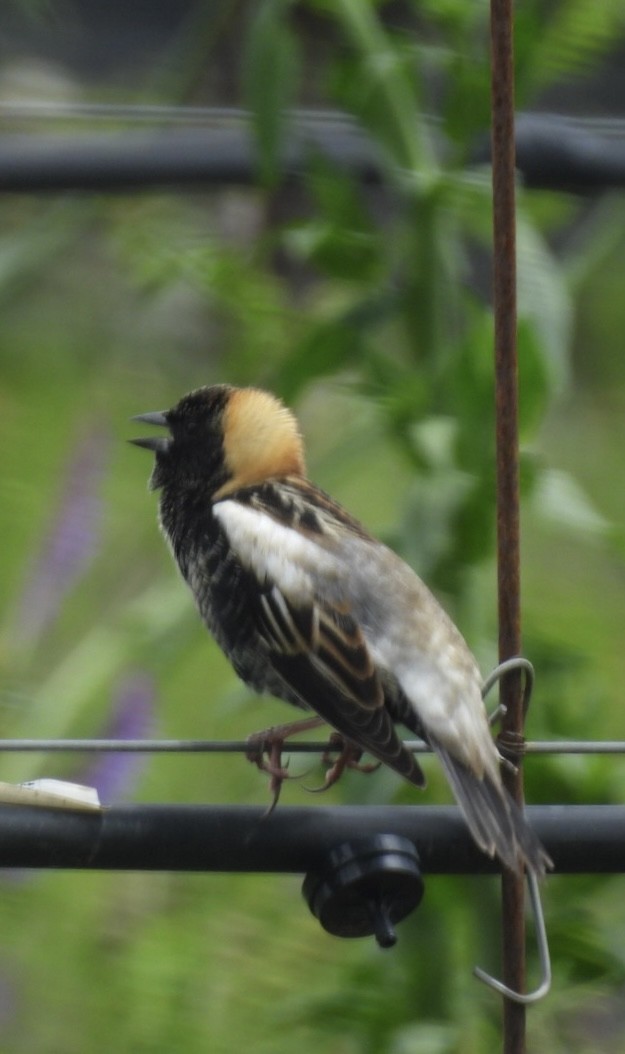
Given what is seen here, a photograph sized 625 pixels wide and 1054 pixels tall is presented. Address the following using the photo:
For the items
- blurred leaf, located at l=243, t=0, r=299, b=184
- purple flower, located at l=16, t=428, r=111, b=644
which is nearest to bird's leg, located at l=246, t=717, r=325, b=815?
purple flower, located at l=16, t=428, r=111, b=644

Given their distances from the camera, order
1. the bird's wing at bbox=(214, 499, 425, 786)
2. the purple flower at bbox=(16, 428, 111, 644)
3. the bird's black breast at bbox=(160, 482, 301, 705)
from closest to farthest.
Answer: the bird's wing at bbox=(214, 499, 425, 786)
the bird's black breast at bbox=(160, 482, 301, 705)
the purple flower at bbox=(16, 428, 111, 644)

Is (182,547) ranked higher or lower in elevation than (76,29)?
lower

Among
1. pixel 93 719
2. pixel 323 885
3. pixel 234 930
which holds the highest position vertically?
pixel 323 885

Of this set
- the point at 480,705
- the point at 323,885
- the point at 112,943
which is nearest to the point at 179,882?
the point at 112,943

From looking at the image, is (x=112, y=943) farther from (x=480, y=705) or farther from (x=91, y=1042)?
(x=480, y=705)

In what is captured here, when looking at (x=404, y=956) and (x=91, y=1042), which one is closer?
(x=404, y=956)

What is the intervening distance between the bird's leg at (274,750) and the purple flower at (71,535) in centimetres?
69

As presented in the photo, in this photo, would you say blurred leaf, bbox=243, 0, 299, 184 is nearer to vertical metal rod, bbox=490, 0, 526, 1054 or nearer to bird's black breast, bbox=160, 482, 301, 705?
bird's black breast, bbox=160, 482, 301, 705

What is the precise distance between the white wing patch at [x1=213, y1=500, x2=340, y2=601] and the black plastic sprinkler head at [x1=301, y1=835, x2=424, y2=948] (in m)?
0.63

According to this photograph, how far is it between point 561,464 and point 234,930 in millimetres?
3174

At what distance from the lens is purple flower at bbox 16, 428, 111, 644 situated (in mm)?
3156

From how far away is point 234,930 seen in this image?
3.35 meters

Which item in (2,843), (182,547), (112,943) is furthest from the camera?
(112,943)

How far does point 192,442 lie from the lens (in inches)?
119
